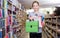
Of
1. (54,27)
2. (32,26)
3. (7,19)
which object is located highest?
(7,19)

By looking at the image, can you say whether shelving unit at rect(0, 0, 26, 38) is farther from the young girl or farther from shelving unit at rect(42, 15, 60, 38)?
shelving unit at rect(42, 15, 60, 38)

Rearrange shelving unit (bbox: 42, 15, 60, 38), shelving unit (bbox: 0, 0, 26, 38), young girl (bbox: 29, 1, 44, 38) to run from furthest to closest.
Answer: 1. shelving unit (bbox: 42, 15, 60, 38)
2. shelving unit (bbox: 0, 0, 26, 38)
3. young girl (bbox: 29, 1, 44, 38)

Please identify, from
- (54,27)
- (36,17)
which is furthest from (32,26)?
(54,27)

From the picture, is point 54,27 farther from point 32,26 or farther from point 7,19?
point 32,26

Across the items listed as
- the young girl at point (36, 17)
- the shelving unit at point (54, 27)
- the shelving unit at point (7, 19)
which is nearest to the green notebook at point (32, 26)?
the young girl at point (36, 17)

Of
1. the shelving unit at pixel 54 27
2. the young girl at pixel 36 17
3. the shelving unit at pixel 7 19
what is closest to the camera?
the young girl at pixel 36 17

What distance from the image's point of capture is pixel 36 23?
2.63 meters

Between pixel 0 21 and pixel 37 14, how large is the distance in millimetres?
830

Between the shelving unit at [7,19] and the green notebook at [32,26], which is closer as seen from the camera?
the green notebook at [32,26]

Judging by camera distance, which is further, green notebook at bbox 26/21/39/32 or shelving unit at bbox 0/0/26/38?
shelving unit at bbox 0/0/26/38

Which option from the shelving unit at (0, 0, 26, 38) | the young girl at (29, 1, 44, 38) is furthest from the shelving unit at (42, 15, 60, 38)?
the shelving unit at (0, 0, 26, 38)

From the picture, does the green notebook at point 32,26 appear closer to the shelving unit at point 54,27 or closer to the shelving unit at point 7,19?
the shelving unit at point 7,19

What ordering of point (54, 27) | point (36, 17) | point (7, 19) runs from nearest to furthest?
point (36, 17) < point (7, 19) < point (54, 27)

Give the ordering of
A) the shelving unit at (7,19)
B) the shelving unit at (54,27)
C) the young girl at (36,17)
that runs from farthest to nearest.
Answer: the shelving unit at (54,27)
the shelving unit at (7,19)
the young girl at (36,17)
